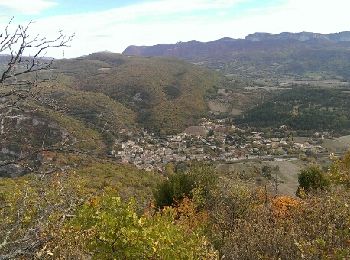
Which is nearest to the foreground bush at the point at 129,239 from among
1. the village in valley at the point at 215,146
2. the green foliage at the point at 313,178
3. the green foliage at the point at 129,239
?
the green foliage at the point at 129,239

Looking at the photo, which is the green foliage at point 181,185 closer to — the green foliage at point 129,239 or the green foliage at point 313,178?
the green foliage at point 313,178

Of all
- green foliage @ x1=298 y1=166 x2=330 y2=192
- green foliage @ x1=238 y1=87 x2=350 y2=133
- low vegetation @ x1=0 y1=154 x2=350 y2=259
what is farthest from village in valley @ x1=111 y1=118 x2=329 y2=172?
low vegetation @ x1=0 y1=154 x2=350 y2=259

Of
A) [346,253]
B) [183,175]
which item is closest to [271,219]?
[346,253]

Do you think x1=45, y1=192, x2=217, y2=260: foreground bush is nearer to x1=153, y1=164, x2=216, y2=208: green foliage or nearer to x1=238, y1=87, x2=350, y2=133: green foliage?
x1=153, y1=164, x2=216, y2=208: green foliage

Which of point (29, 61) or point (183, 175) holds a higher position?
point (29, 61)

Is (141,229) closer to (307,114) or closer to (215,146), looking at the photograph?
(215,146)

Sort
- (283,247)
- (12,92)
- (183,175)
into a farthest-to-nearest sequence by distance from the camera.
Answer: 1. (183,175)
2. (283,247)
3. (12,92)

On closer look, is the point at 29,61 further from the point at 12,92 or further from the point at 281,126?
the point at 281,126

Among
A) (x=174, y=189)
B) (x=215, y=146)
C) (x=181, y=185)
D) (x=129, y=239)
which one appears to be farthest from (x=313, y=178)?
(x=215, y=146)
